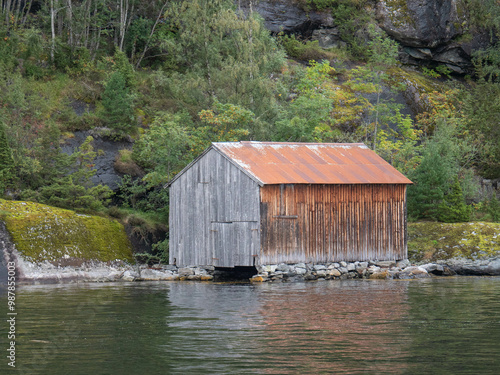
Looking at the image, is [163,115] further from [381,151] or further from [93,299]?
[93,299]

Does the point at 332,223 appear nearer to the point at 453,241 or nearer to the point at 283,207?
the point at 283,207

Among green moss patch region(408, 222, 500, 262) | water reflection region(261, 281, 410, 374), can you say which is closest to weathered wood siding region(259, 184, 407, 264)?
green moss patch region(408, 222, 500, 262)

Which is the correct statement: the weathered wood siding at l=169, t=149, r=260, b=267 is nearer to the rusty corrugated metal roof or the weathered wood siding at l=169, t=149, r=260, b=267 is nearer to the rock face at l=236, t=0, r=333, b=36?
the rusty corrugated metal roof

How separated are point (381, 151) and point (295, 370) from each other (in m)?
33.3

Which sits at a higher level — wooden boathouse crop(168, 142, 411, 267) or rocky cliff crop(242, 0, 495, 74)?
rocky cliff crop(242, 0, 495, 74)

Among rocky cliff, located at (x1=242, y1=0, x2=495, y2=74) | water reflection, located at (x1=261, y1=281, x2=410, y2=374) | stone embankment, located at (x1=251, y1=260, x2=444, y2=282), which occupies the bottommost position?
stone embankment, located at (x1=251, y1=260, x2=444, y2=282)

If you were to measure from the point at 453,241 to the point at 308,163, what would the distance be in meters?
8.84

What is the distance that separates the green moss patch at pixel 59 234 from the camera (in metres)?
29.8

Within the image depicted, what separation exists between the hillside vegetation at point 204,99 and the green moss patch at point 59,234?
54.3 inches

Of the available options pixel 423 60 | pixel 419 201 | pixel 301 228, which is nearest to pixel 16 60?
pixel 301 228

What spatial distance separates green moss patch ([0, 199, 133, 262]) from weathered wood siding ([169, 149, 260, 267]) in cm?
292

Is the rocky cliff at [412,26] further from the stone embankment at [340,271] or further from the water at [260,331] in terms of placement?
the water at [260,331]

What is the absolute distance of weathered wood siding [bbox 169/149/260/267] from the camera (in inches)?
1168

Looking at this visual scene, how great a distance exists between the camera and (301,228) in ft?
99.5
